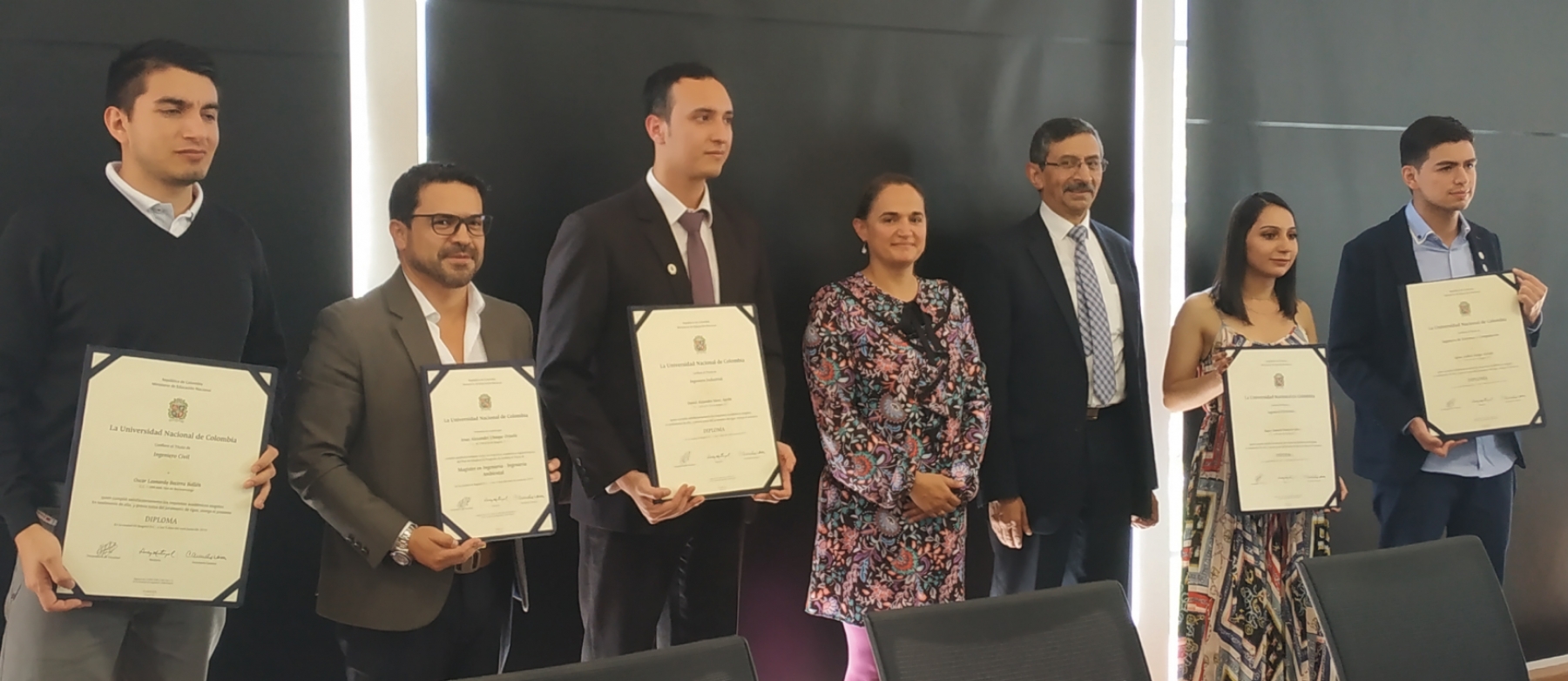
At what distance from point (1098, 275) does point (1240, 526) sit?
0.77m

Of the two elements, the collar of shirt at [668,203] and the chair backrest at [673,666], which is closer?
the chair backrest at [673,666]

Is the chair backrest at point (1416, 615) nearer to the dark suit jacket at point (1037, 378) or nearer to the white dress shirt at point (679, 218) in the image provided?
the dark suit jacket at point (1037, 378)

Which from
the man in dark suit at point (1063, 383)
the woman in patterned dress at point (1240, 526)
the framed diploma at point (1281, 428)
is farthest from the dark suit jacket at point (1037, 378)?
the framed diploma at point (1281, 428)

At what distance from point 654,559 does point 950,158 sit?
1.60 meters

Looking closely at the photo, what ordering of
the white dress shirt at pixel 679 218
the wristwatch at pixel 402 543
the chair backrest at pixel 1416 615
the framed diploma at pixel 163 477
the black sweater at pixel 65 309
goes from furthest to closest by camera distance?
the white dress shirt at pixel 679 218 < the wristwatch at pixel 402 543 < the black sweater at pixel 65 309 < the framed diploma at pixel 163 477 < the chair backrest at pixel 1416 615

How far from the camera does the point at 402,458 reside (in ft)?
6.95

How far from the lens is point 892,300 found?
278 cm

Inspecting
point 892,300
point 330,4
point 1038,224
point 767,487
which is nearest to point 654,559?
point 767,487

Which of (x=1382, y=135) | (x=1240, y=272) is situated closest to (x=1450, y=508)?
(x=1240, y=272)

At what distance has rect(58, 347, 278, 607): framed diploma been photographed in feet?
5.96

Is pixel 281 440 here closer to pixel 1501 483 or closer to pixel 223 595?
pixel 223 595

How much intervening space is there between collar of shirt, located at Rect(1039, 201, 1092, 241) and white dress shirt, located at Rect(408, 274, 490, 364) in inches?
61.5

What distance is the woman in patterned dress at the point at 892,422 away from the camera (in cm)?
271

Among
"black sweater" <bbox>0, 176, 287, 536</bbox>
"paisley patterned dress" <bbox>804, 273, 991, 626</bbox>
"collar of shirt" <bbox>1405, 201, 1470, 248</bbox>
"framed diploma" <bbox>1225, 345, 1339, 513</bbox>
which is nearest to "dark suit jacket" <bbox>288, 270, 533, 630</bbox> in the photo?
"black sweater" <bbox>0, 176, 287, 536</bbox>
